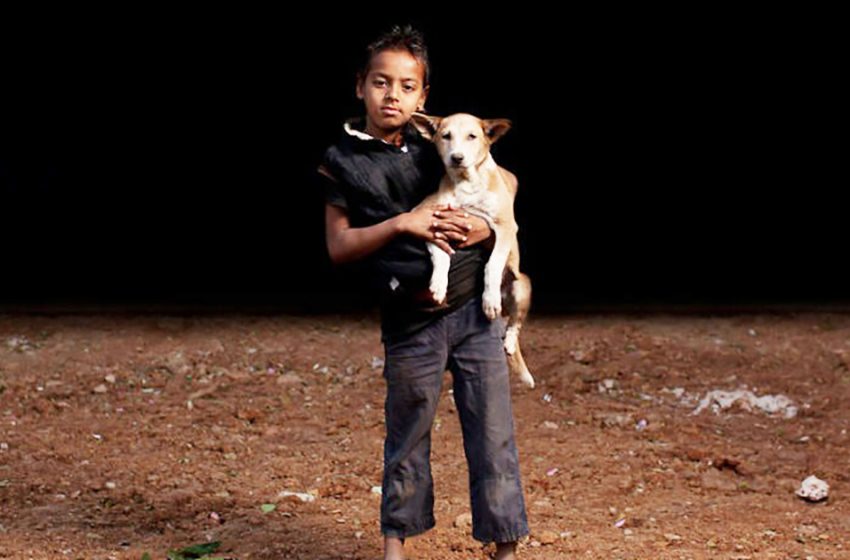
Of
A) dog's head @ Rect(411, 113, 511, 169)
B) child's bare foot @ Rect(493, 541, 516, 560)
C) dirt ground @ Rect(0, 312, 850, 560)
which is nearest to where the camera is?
dog's head @ Rect(411, 113, 511, 169)

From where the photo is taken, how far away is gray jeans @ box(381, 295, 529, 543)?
2.95 metres

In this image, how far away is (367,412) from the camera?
5.25 metres

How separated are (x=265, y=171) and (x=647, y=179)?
107 inches

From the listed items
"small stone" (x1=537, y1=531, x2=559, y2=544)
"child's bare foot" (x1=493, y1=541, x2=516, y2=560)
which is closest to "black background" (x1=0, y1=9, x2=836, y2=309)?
"small stone" (x1=537, y1=531, x2=559, y2=544)

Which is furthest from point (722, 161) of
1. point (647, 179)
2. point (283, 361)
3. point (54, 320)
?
point (54, 320)

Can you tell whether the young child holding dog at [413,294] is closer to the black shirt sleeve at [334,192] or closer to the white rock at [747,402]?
the black shirt sleeve at [334,192]

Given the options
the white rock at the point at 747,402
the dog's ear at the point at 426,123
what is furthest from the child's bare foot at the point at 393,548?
the white rock at the point at 747,402

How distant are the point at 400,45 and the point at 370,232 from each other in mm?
438

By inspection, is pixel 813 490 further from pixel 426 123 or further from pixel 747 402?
pixel 426 123

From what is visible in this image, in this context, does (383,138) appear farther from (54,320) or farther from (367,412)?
(54,320)

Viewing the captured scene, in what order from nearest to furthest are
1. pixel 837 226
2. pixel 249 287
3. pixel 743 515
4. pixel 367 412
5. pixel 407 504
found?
pixel 407 504, pixel 743 515, pixel 367 412, pixel 249 287, pixel 837 226

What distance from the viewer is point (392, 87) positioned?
2.83 meters

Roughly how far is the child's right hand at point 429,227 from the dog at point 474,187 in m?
0.02

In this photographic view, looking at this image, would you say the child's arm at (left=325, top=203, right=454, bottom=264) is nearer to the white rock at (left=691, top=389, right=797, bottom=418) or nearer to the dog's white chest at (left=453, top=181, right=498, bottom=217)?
the dog's white chest at (left=453, top=181, right=498, bottom=217)
